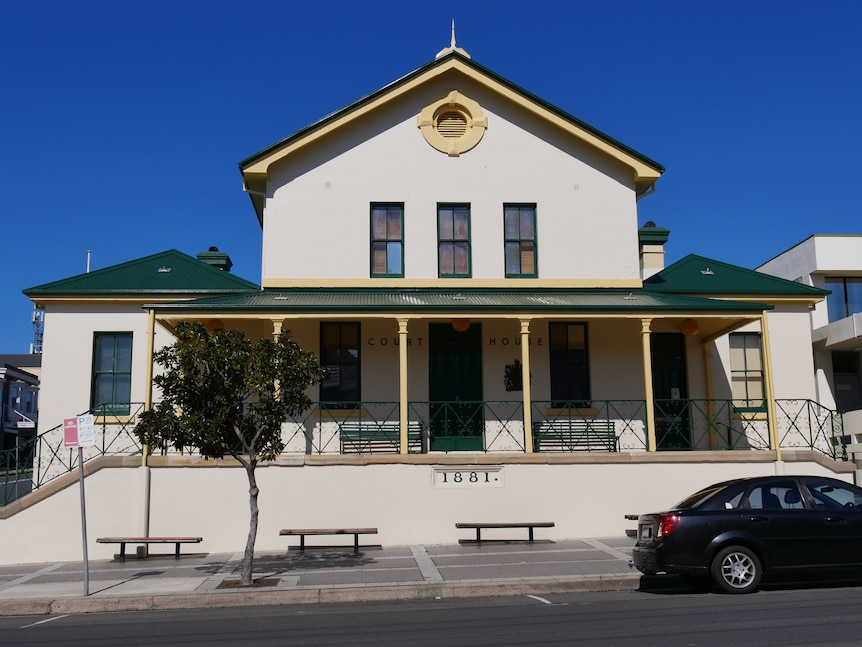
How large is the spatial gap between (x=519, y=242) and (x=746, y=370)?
6.30 metres

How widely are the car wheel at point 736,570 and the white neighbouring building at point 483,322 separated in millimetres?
5750

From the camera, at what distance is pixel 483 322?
19.0 metres

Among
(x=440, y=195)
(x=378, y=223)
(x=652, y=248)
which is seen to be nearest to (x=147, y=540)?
(x=378, y=223)

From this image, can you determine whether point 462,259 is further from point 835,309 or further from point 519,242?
point 835,309

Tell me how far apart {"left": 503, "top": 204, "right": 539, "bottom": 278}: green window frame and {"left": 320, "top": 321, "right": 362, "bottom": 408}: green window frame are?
3896 millimetres

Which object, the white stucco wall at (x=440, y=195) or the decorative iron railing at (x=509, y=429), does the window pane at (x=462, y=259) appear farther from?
the decorative iron railing at (x=509, y=429)

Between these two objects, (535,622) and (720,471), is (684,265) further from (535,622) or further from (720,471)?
(535,622)

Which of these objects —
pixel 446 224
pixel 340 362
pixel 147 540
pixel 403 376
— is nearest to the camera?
pixel 147 540

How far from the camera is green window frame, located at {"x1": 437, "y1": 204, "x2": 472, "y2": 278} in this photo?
63.6 ft

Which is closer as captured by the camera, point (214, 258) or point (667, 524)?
point (667, 524)

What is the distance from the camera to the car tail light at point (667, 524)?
10883mm

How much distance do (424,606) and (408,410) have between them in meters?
7.82

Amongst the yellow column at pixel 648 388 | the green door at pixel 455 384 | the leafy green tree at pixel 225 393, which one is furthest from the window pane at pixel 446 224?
the leafy green tree at pixel 225 393

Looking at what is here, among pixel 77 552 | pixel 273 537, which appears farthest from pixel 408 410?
pixel 77 552
